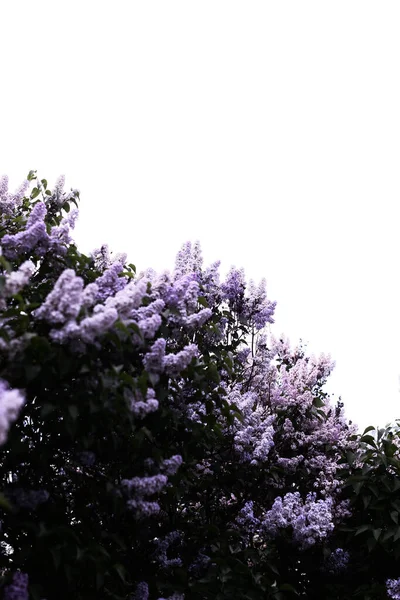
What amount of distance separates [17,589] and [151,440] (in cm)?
107

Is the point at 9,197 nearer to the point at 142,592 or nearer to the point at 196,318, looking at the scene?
the point at 196,318

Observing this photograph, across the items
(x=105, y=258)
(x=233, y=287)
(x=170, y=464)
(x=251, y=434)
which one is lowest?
(x=170, y=464)

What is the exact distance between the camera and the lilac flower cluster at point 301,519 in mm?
4883

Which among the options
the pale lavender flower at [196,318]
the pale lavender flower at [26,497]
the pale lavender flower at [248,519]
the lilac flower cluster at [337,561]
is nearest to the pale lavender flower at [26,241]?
the pale lavender flower at [196,318]

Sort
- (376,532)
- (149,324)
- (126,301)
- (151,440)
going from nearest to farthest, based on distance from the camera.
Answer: (126,301) → (149,324) → (151,440) → (376,532)

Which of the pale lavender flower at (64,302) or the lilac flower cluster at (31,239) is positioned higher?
the lilac flower cluster at (31,239)

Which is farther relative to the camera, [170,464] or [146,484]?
[170,464]

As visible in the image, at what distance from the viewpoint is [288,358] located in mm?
6816

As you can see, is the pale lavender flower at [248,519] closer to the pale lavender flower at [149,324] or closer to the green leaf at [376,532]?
the green leaf at [376,532]

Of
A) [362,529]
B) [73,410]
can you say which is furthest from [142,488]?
[362,529]

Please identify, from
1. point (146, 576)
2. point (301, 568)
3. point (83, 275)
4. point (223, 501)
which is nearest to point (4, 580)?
point (146, 576)

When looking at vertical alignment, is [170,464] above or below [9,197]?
below

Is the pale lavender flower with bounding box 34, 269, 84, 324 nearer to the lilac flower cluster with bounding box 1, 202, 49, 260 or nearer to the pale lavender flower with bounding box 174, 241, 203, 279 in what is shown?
the lilac flower cluster with bounding box 1, 202, 49, 260

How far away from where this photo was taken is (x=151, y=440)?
12.9 feet
